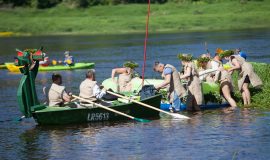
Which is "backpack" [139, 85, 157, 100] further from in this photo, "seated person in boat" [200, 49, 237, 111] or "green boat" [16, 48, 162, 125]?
"seated person in boat" [200, 49, 237, 111]

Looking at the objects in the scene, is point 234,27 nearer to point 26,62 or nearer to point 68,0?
Answer: point 68,0

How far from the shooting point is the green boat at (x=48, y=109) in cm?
2162

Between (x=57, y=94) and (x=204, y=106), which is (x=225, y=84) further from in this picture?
(x=57, y=94)

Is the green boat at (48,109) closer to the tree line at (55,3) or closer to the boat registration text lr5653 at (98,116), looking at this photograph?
the boat registration text lr5653 at (98,116)

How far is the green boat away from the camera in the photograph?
2162 cm

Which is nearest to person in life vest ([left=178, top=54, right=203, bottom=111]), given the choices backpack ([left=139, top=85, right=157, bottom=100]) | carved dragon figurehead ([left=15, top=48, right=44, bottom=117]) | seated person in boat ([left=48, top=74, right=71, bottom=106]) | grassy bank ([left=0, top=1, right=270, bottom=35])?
backpack ([left=139, top=85, right=157, bottom=100])

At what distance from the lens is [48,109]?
857 inches

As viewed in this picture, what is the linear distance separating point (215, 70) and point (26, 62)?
20.3 feet

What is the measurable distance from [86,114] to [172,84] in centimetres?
281

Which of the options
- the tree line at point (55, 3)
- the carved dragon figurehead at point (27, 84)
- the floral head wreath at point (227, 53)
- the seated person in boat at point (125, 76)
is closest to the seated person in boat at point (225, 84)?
the floral head wreath at point (227, 53)

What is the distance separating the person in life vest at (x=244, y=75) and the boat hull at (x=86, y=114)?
2.69m

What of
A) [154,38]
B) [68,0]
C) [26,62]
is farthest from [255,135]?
[68,0]

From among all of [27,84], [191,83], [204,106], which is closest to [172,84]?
[191,83]

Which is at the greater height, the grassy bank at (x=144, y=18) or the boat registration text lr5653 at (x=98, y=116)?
the grassy bank at (x=144, y=18)
